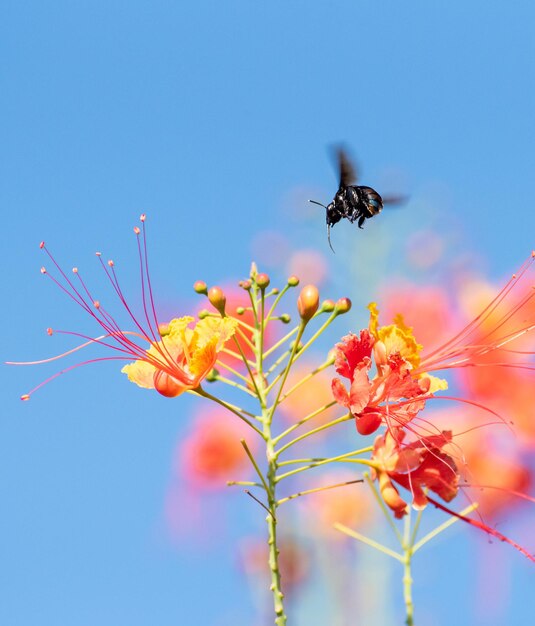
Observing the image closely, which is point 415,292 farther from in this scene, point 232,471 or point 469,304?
point 232,471

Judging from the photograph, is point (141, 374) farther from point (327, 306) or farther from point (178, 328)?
point (327, 306)

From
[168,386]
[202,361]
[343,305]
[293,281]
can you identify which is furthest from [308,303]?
[168,386]

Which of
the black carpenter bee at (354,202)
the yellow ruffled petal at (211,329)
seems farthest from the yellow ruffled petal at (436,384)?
the black carpenter bee at (354,202)

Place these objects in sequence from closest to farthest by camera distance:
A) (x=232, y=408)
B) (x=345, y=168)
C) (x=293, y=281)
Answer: (x=232, y=408), (x=293, y=281), (x=345, y=168)

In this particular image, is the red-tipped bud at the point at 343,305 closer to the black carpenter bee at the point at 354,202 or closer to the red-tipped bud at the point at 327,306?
the red-tipped bud at the point at 327,306

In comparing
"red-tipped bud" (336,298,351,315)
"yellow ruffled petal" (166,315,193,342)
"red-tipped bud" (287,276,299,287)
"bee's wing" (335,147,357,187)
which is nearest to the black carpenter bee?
"bee's wing" (335,147,357,187)

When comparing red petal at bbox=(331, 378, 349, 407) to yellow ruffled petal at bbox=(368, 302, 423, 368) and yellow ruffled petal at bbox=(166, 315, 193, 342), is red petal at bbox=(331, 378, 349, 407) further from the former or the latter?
yellow ruffled petal at bbox=(166, 315, 193, 342)
